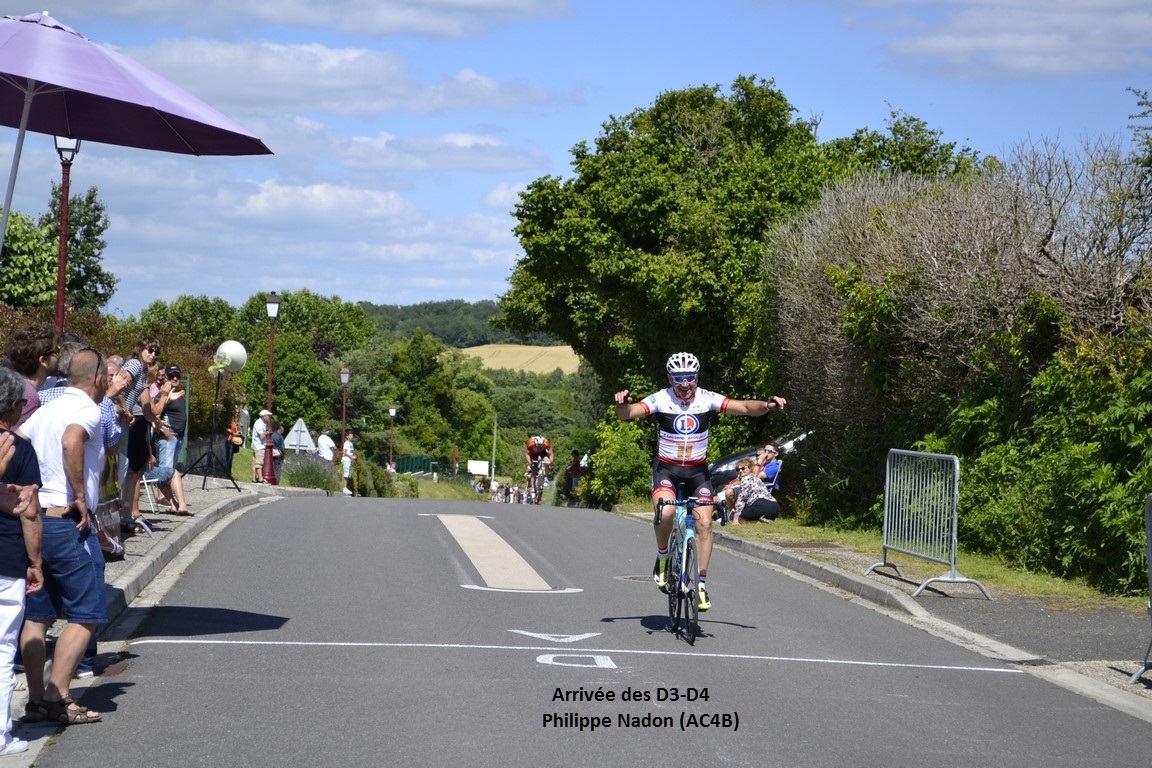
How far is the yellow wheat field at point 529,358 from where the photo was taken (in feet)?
575

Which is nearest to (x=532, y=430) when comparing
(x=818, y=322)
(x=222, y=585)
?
(x=818, y=322)

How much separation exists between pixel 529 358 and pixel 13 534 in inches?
6854

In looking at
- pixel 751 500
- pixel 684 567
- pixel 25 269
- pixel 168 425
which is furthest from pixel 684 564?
pixel 25 269

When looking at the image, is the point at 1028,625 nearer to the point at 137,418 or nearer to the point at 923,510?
the point at 923,510

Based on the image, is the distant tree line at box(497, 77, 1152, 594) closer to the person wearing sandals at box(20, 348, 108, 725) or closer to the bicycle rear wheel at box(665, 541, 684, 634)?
the bicycle rear wheel at box(665, 541, 684, 634)

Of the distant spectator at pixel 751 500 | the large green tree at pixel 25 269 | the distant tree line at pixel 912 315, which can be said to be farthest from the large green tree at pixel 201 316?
the distant spectator at pixel 751 500

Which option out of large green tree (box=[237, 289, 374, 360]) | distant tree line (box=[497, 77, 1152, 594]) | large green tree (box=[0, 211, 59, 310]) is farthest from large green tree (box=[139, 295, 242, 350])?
distant tree line (box=[497, 77, 1152, 594])

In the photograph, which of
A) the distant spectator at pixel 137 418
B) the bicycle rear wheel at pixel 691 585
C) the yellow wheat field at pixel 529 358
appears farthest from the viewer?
the yellow wheat field at pixel 529 358

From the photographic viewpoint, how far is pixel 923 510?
1330cm

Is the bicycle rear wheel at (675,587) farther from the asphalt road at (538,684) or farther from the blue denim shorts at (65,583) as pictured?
the blue denim shorts at (65,583)

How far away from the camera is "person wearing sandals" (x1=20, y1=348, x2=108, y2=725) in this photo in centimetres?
646

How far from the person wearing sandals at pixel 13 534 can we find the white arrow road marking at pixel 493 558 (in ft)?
21.7

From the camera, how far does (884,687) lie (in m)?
8.27

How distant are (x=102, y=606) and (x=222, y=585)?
5023 millimetres
